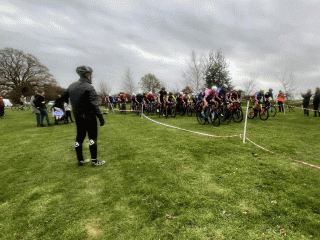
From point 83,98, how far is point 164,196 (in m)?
2.47

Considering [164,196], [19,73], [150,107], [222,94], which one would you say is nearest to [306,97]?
[222,94]

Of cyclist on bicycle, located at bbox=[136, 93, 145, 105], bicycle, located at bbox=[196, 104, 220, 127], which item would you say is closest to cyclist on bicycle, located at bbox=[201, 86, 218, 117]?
bicycle, located at bbox=[196, 104, 220, 127]

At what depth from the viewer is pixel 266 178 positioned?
130 inches

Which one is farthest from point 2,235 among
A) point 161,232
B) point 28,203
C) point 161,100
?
point 161,100

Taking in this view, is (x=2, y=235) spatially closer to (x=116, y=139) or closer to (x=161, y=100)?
(x=116, y=139)

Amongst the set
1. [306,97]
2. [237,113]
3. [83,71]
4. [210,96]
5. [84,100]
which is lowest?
[237,113]

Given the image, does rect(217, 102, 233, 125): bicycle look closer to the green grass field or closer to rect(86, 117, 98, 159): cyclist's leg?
the green grass field

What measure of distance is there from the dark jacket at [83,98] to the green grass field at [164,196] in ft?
4.44

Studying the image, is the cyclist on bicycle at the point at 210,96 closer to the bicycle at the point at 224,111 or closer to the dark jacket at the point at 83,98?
the bicycle at the point at 224,111

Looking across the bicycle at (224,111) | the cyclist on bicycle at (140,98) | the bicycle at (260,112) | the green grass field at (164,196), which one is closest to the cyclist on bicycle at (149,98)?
the cyclist on bicycle at (140,98)

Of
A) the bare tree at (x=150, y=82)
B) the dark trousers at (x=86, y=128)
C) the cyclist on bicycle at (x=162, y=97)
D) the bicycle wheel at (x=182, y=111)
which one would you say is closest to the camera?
the dark trousers at (x=86, y=128)

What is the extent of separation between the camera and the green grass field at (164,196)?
83.7 inches

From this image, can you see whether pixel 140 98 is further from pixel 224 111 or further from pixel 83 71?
pixel 83 71

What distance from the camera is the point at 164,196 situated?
2.79 meters
